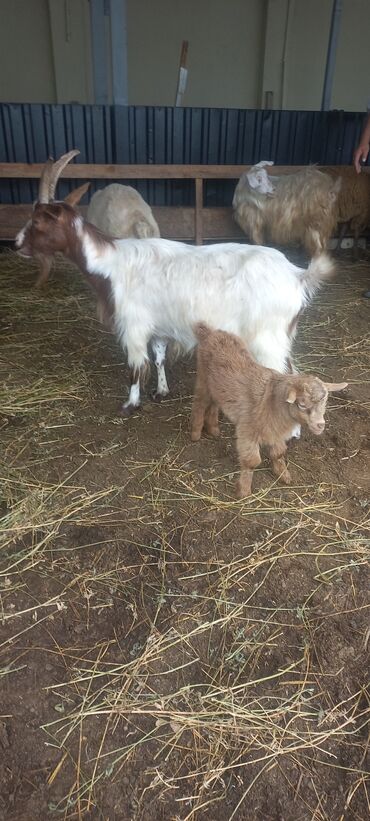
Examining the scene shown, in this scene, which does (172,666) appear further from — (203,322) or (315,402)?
(203,322)

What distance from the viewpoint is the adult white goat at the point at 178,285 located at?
3.23m

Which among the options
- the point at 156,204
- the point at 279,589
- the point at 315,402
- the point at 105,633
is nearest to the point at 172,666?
the point at 105,633

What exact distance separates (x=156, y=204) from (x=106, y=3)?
2.42m

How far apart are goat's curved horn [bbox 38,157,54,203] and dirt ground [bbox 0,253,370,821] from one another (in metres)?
1.42

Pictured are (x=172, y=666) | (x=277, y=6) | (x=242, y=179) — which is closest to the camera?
(x=172, y=666)

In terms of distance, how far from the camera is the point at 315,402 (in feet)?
8.34

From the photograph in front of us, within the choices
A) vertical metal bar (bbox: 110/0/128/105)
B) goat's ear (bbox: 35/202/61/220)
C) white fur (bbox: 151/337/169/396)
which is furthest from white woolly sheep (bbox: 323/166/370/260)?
goat's ear (bbox: 35/202/61/220)

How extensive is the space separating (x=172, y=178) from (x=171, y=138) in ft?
Answer: 3.23

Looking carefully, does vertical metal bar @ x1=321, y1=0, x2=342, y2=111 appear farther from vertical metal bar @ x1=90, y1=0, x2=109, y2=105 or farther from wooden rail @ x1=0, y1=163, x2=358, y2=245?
vertical metal bar @ x1=90, y1=0, x2=109, y2=105

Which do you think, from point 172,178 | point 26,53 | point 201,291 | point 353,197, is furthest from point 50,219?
point 26,53

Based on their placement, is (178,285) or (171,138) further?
(171,138)

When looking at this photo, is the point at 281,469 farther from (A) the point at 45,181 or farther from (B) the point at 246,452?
(A) the point at 45,181

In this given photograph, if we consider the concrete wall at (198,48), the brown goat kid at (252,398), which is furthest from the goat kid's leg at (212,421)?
the concrete wall at (198,48)

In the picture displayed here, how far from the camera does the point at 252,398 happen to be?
9.50 feet
